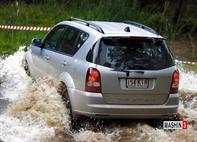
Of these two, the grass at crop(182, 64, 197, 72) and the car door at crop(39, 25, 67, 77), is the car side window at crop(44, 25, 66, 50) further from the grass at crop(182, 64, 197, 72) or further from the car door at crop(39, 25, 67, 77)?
the grass at crop(182, 64, 197, 72)

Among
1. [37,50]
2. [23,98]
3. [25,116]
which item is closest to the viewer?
[25,116]

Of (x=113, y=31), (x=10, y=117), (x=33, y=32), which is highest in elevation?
(x=113, y=31)

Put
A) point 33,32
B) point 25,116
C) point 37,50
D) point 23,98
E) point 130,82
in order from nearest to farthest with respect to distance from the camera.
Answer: point 130,82
point 25,116
point 23,98
point 37,50
point 33,32

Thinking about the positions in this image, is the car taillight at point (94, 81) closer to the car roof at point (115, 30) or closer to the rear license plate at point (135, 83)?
the rear license plate at point (135, 83)

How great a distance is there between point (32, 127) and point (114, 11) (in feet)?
48.1

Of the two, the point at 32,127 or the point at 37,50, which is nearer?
the point at 32,127

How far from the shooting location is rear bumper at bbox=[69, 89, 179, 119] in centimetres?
819

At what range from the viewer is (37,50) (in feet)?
34.8

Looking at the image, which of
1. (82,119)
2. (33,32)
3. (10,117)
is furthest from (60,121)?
(33,32)

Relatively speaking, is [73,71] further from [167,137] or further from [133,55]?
[167,137]

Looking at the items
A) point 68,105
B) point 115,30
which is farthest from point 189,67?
point 68,105

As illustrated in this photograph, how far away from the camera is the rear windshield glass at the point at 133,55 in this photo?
8.35m

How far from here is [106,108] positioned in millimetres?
8195

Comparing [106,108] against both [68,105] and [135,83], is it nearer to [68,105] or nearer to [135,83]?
[135,83]
